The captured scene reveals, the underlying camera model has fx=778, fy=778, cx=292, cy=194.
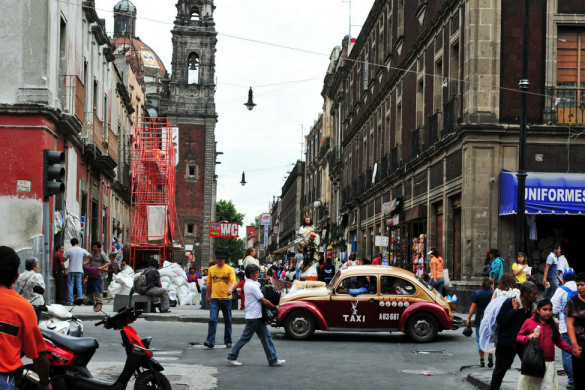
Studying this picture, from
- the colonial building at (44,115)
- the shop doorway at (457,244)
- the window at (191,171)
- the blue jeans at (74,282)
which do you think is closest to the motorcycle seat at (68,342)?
the colonial building at (44,115)

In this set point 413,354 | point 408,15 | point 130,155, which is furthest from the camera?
point 130,155

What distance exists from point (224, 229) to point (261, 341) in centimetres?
6128

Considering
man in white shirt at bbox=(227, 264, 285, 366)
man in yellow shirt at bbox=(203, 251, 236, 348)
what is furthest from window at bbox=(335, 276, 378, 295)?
man in white shirt at bbox=(227, 264, 285, 366)

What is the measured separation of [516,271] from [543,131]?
5579 millimetres

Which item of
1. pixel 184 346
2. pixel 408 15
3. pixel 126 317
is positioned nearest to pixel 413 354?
pixel 184 346

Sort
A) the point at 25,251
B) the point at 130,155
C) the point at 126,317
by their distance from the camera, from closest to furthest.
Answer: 1. the point at 126,317
2. the point at 25,251
3. the point at 130,155

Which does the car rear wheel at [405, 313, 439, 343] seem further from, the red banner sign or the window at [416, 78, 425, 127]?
the red banner sign

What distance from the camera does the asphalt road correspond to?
1008cm

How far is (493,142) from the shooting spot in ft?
68.1

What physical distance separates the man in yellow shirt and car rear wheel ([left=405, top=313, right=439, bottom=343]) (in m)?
3.63

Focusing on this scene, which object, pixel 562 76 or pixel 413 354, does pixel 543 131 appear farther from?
pixel 413 354

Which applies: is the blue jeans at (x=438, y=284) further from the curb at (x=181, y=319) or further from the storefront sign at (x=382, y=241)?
the storefront sign at (x=382, y=241)

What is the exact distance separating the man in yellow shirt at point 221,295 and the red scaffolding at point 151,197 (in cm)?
2687

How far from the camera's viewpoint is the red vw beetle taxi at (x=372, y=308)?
49.5 ft
